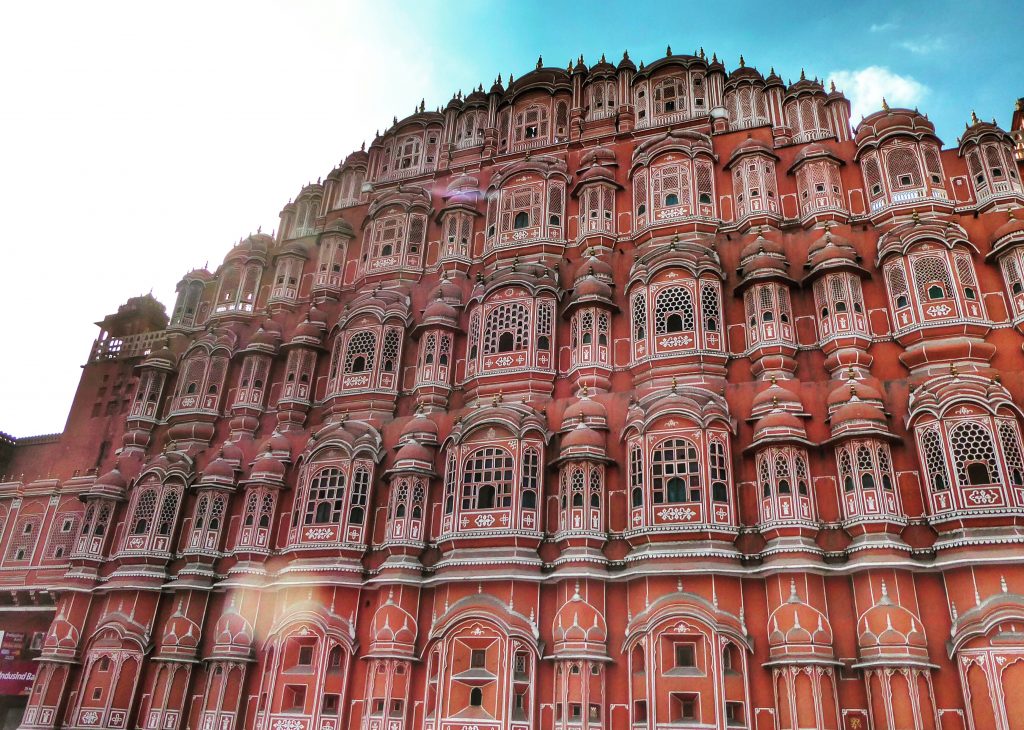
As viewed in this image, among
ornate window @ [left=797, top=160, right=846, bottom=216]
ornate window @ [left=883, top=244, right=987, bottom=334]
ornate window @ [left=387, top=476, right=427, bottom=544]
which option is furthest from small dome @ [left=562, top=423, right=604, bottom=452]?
ornate window @ [left=797, top=160, right=846, bottom=216]

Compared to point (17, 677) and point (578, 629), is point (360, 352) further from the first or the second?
point (17, 677)

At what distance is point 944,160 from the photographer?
2372cm

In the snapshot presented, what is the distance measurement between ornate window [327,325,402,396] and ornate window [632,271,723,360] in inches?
324

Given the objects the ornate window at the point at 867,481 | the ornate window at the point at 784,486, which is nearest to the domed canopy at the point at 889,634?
the ornate window at the point at 867,481

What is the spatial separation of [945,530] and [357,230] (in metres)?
22.9

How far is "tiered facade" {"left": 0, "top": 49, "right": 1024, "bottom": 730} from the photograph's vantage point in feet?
57.6

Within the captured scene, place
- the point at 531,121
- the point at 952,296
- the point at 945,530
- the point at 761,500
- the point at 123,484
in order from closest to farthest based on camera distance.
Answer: the point at 945,530
the point at 761,500
the point at 952,296
the point at 123,484
the point at 531,121

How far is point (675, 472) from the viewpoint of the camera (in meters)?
19.7

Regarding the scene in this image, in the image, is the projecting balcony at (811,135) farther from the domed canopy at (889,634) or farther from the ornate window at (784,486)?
the domed canopy at (889,634)

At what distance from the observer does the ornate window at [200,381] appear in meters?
27.8

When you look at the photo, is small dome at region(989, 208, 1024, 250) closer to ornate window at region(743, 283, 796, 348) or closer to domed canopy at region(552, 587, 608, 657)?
ornate window at region(743, 283, 796, 348)

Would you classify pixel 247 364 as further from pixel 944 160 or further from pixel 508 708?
pixel 944 160

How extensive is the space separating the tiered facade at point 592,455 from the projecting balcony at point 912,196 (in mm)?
96

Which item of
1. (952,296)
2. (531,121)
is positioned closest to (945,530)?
(952,296)
